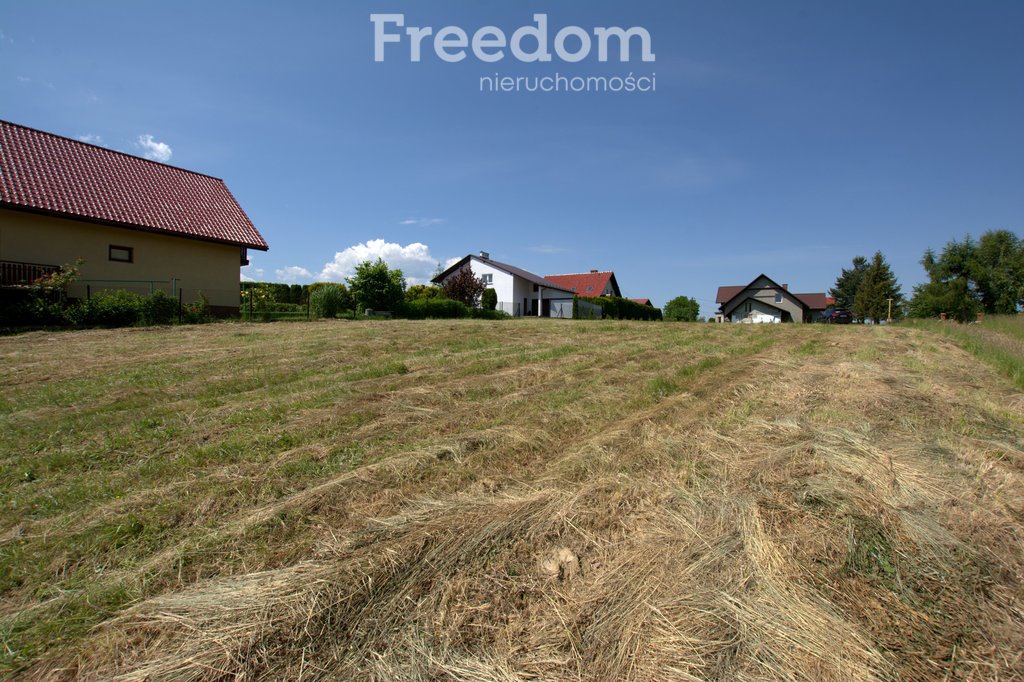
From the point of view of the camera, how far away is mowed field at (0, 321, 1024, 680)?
5.67 feet

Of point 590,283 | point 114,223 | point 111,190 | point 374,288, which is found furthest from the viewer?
point 590,283

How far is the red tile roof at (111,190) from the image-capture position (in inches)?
586

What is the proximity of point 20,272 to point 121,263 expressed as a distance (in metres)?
2.92

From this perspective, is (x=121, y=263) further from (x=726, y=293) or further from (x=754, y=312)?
(x=726, y=293)

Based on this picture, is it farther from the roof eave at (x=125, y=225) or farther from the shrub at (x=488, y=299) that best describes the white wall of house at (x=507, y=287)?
the roof eave at (x=125, y=225)

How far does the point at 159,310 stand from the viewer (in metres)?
13.9

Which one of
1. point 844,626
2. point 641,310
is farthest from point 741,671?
point 641,310

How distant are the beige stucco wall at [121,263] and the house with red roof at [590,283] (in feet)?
127

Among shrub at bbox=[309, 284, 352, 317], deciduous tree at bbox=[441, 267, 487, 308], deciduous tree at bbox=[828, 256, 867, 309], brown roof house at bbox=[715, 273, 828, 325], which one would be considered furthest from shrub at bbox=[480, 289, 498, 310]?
deciduous tree at bbox=[828, 256, 867, 309]

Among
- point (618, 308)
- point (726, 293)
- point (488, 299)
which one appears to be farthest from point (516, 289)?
point (726, 293)

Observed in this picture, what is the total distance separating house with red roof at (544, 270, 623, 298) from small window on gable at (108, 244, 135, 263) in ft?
136

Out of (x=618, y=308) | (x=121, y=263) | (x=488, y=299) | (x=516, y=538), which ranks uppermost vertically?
(x=121, y=263)

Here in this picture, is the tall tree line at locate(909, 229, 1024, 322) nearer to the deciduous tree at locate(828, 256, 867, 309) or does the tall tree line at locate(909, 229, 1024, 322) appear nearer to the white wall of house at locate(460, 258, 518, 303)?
the deciduous tree at locate(828, 256, 867, 309)

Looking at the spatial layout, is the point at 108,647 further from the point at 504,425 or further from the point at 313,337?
the point at 313,337
